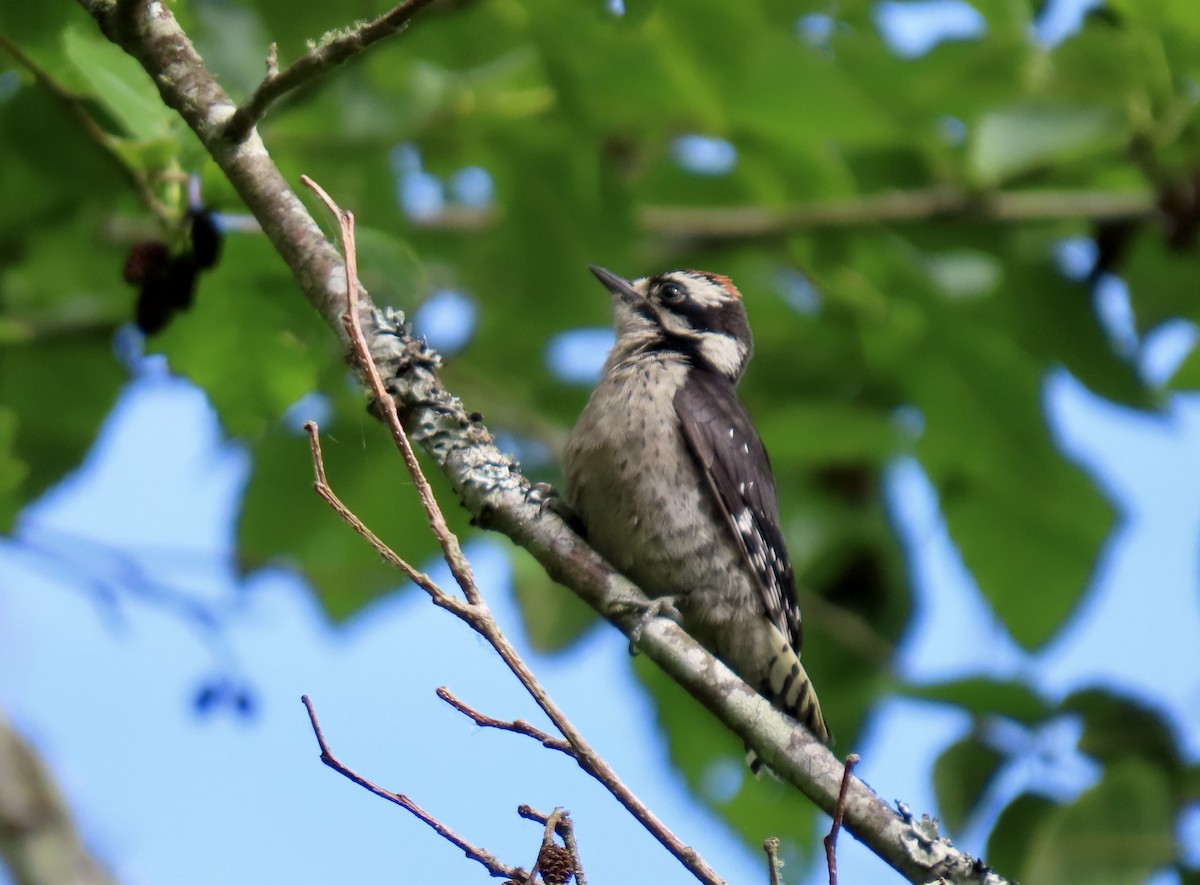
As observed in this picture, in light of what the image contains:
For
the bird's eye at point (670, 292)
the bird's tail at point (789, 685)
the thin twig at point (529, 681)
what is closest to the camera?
the thin twig at point (529, 681)

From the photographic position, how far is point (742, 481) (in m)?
4.25

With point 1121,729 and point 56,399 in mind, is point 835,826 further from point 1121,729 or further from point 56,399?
point 56,399

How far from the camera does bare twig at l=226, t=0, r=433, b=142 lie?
2.56 meters

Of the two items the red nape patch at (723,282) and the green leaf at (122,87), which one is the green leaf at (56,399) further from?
the red nape patch at (723,282)

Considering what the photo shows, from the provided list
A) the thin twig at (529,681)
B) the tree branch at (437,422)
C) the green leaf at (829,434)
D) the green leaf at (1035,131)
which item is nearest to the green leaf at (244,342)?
the tree branch at (437,422)

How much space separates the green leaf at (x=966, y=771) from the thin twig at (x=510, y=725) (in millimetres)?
2119

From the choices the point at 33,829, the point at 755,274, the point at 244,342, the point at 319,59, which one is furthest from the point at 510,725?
the point at 33,829

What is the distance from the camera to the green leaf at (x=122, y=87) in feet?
10.7

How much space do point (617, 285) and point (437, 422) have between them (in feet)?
6.81

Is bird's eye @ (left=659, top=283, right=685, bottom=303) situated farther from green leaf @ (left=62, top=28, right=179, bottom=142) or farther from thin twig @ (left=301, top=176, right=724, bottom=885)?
thin twig @ (left=301, top=176, right=724, bottom=885)

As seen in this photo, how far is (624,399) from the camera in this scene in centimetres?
430

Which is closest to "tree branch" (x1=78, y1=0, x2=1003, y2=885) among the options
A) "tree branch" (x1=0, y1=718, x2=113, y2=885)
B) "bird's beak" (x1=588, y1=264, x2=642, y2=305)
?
"bird's beak" (x1=588, y1=264, x2=642, y2=305)

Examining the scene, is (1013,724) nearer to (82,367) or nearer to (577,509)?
(577,509)

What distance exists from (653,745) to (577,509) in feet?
5.86
